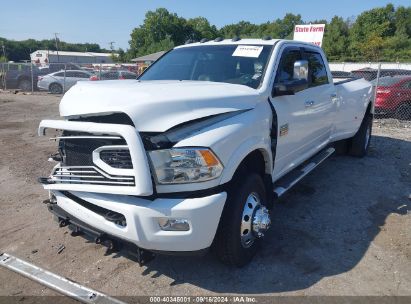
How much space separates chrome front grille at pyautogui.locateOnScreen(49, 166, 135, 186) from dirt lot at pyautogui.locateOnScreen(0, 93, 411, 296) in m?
0.89

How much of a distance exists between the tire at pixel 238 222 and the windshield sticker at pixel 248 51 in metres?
1.45

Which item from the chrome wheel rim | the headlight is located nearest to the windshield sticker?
the chrome wheel rim

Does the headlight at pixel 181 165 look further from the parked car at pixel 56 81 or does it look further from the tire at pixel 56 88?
the tire at pixel 56 88

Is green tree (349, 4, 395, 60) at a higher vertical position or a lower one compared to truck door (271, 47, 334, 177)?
higher

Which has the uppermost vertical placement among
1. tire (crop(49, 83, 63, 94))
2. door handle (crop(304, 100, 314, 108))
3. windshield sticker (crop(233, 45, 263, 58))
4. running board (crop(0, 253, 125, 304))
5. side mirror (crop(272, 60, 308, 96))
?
windshield sticker (crop(233, 45, 263, 58))

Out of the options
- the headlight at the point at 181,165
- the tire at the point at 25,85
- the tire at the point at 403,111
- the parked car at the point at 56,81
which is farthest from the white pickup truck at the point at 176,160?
the tire at the point at 25,85

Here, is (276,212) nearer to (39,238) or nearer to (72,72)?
(39,238)

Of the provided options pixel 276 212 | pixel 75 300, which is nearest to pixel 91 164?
pixel 75 300

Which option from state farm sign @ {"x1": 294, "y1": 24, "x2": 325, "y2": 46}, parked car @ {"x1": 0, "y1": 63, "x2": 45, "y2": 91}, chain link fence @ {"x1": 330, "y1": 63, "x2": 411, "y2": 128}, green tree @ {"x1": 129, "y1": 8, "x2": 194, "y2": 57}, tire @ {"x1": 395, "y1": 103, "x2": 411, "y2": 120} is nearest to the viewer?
chain link fence @ {"x1": 330, "y1": 63, "x2": 411, "y2": 128}

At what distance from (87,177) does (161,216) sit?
2.32ft

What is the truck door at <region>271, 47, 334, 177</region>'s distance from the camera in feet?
13.4

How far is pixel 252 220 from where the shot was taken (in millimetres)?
3465

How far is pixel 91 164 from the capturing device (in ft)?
9.98

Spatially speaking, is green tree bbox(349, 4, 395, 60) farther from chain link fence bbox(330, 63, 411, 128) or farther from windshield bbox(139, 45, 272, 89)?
Answer: windshield bbox(139, 45, 272, 89)
